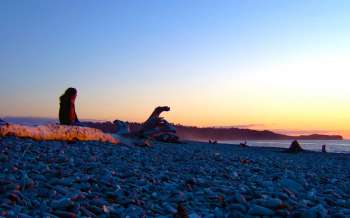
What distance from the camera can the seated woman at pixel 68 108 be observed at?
19.8m

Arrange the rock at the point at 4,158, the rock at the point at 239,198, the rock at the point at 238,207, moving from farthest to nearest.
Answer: the rock at the point at 4,158, the rock at the point at 239,198, the rock at the point at 238,207

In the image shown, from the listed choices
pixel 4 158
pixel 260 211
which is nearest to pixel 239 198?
pixel 260 211

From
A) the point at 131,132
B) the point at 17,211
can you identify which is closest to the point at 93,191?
the point at 17,211

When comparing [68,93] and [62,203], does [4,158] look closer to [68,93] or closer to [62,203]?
[62,203]

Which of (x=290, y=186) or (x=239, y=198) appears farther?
(x=290, y=186)

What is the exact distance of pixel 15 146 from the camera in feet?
35.0

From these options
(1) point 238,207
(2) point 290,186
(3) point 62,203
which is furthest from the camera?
(2) point 290,186

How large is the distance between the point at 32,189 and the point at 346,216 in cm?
428

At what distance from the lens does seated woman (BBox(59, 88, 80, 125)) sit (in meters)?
19.8

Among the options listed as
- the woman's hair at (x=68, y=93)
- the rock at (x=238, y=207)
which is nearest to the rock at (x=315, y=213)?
the rock at (x=238, y=207)

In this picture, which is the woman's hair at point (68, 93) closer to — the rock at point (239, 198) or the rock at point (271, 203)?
the rock at point (239, 198)

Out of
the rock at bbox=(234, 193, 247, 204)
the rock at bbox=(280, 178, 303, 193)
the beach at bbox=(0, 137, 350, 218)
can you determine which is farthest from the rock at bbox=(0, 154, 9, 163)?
the rock at bbox=(280, 178, 303, 193)

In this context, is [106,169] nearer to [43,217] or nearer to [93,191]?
[93,191]

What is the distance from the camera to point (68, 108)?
1986 centimetres
